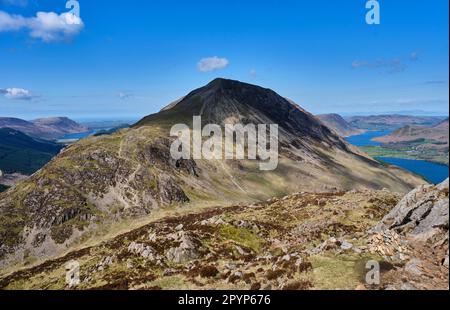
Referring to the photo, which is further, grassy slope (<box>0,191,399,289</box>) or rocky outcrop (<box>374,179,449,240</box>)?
rocky outcrop (<box>374,179,449,240</box>)

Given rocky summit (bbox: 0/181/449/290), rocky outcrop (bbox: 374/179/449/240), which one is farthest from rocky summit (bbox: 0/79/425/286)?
rocky outcrop (bbox: 374/179/449/240)

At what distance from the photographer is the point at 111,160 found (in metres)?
169

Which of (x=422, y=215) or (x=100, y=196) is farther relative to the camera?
(x=100, y=196)

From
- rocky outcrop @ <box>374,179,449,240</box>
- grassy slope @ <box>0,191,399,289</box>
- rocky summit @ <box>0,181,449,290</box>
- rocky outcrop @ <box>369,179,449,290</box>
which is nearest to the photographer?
rocky outcrop @ <box>369,179,449,290</box>

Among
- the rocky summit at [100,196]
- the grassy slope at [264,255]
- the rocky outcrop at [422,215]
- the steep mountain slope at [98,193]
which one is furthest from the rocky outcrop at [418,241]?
the steep mountain slope at [98,193]

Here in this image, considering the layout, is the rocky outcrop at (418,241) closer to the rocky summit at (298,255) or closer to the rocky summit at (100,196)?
the rocky summit at (298,255)

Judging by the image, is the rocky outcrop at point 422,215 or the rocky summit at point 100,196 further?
the rocky summit at point 100,196

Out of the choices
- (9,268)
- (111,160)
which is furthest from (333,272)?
(111,160)

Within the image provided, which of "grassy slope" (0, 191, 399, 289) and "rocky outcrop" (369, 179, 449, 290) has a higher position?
"rocky outcrop" (369, 179, 449, 290)

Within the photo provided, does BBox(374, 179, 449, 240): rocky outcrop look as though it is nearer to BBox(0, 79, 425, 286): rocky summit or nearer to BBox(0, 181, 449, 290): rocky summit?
BBox(0, 181, 449, 290): rocky summit

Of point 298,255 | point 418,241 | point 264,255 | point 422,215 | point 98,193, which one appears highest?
point 422,215

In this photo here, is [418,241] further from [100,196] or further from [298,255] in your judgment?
[100,196]

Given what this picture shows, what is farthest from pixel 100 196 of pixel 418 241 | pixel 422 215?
pixel 418 241

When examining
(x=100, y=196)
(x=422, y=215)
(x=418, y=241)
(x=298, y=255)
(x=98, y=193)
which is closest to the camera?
(x=418, y=241)
